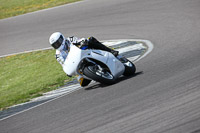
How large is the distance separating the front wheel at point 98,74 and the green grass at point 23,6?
12176mm

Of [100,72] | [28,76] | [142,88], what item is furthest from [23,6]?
[142,88]

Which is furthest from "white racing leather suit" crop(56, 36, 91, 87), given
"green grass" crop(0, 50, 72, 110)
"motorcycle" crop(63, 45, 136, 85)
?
"green grass" crop(0, 50, 72, 110)

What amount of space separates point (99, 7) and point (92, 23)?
75.6 inches

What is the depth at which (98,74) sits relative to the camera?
8422mm

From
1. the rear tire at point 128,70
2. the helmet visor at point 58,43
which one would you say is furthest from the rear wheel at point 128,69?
the helmet visor at point 58,43

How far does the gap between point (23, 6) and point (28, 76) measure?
35.5ft

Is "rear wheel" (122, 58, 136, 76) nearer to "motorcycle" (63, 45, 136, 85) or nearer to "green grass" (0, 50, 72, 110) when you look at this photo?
"motorcycle" (63, 45, 136, 85)

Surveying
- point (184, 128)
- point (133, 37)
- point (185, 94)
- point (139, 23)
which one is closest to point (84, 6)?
point (139, 23)

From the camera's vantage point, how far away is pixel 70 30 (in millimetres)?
15922

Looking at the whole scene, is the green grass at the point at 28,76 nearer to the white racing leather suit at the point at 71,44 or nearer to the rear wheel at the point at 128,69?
the white racing leather suit at the point at 71,44

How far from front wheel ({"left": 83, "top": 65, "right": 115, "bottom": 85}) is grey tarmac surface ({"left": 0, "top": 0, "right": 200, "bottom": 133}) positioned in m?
0.17

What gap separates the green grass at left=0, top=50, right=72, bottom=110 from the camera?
1030 centimetres

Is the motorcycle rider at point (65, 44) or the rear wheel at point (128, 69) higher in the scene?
the motorcycle rider at point (65, 44)

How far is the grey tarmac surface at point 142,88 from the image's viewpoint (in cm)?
603
